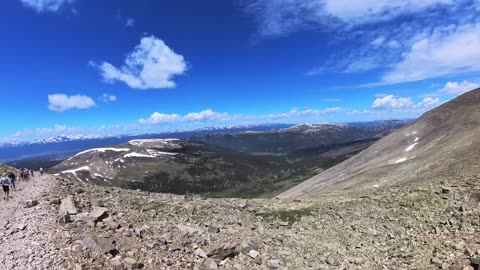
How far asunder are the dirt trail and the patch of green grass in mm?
18935

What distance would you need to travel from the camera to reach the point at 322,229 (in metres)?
34.6

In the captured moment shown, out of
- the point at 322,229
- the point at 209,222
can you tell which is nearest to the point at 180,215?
the point at 209,222

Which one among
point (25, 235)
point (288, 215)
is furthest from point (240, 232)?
point (25, 235)

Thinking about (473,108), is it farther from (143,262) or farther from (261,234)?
(143,262)

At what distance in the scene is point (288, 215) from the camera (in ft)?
124

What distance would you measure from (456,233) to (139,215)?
25.0 metres

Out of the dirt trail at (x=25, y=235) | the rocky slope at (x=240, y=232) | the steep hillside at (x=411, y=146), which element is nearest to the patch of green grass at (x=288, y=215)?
the rocky slope at (x=240, y=232)

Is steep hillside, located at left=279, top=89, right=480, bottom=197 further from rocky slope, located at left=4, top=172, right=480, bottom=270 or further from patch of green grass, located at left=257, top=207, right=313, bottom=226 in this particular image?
patch of green grass, located at left=257, top=207, right=313, bottom=226

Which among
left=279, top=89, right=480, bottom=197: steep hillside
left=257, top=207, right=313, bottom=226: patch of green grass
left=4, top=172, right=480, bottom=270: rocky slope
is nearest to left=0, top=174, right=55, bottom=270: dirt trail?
left=4, top=172, right=480, bottom=270: rocky slope

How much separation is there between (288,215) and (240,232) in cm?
745

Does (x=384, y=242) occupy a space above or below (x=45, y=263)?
below

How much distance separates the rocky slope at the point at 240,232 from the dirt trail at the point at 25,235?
0.06 m

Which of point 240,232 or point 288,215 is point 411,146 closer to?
point 288,215

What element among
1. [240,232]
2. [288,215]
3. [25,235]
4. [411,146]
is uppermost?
[25,235]
